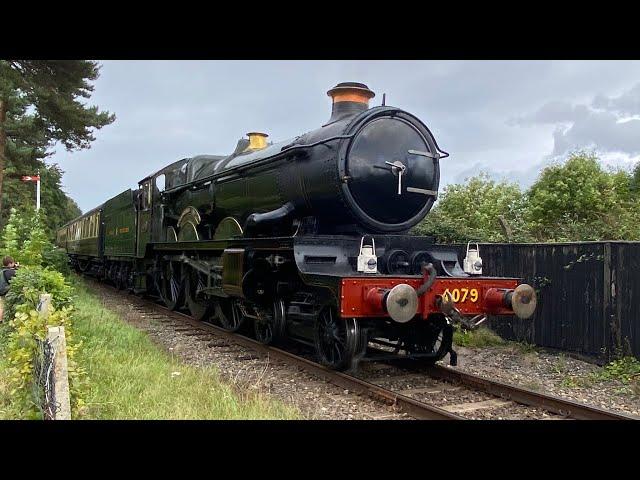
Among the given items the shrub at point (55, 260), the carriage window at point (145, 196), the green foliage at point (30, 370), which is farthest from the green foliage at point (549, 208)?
the shrub at point (55, 260)

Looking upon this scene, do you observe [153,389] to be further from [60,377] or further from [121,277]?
[121,277]

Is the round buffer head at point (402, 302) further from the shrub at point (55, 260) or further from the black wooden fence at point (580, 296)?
the shrub at point (55, 260)

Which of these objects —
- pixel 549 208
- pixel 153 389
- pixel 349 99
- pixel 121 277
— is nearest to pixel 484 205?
pixel 549 208

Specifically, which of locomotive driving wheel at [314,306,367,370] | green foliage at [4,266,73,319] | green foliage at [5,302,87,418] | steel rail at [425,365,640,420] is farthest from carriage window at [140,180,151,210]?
steel rail at [425,365,640,420]

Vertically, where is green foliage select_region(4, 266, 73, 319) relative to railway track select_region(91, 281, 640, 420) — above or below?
above

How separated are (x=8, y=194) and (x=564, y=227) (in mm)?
29013

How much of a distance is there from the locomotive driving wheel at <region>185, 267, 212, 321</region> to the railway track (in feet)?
9.51

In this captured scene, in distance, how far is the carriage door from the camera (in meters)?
13.1

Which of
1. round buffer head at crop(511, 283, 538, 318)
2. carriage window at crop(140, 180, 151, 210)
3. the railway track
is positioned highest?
carriage window at crop(140, 180, 151, 210)

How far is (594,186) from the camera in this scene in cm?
2273

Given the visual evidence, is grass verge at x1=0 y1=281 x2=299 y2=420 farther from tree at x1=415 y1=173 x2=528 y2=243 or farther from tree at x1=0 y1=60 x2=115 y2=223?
tree at x1=0 y1=60 x2=115 y2=223

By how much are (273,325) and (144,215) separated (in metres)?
7.08

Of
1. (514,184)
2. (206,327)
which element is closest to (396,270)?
(206,327)

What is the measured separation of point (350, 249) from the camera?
685cm
